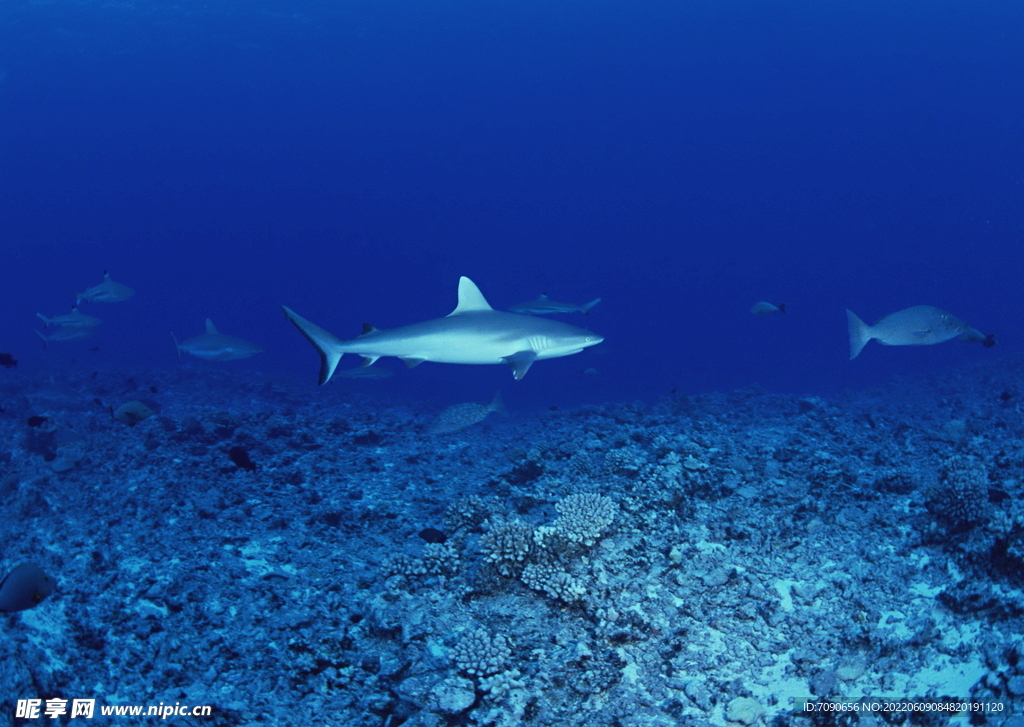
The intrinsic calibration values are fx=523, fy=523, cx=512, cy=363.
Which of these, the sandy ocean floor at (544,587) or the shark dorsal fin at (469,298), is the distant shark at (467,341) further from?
the sandy ocean floor at (544,587)

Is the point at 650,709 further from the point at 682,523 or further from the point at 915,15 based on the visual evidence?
the point at 915,15

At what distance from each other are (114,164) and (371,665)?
14850cm

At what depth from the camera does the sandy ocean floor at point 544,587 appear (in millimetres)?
3770

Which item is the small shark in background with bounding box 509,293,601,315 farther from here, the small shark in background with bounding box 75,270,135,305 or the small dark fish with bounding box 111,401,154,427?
the small shark in background with bounding box 75,270,135,305

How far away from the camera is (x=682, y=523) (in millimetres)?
5789

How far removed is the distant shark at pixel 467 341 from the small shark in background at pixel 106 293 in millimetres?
9731

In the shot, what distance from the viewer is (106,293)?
13094 mm

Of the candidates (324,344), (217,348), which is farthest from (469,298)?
(217,348)

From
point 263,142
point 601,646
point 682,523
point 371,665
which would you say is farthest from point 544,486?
point 263,142

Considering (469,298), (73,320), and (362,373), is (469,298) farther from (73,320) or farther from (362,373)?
(73,320)

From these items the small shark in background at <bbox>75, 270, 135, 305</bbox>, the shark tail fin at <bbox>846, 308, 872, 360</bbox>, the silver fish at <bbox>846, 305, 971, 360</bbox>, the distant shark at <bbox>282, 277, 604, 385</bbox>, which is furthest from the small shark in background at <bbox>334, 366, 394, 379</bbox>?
the silver fish at <bbox>846, 305, 971, 360</bbox>

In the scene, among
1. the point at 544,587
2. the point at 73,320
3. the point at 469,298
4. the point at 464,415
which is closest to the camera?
the point at 544,587

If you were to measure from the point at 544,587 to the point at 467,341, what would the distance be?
9.53 feet

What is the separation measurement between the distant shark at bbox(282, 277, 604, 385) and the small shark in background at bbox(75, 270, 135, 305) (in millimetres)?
9731
